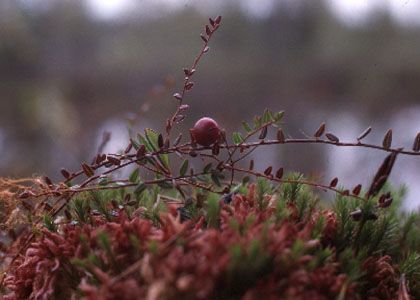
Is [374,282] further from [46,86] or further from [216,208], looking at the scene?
[46,86]

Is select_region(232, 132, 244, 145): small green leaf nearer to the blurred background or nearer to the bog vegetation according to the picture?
the bog vegetation

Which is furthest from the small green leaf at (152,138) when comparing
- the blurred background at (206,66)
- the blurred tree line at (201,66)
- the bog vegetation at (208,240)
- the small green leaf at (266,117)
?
the blurred tree line at (201,66)

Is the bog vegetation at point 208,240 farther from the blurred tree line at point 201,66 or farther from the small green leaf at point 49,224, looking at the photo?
the blurred tree line at point 201,66

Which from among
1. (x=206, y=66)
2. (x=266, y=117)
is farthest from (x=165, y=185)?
(x=206, y=66)

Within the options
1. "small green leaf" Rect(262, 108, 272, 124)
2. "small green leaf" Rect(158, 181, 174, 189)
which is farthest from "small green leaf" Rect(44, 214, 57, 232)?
"small green leaf" Rect(262, 108, 272, 124)

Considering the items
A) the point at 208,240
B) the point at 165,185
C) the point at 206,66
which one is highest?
the point at 206,66

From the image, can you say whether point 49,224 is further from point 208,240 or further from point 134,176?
point 208,240
